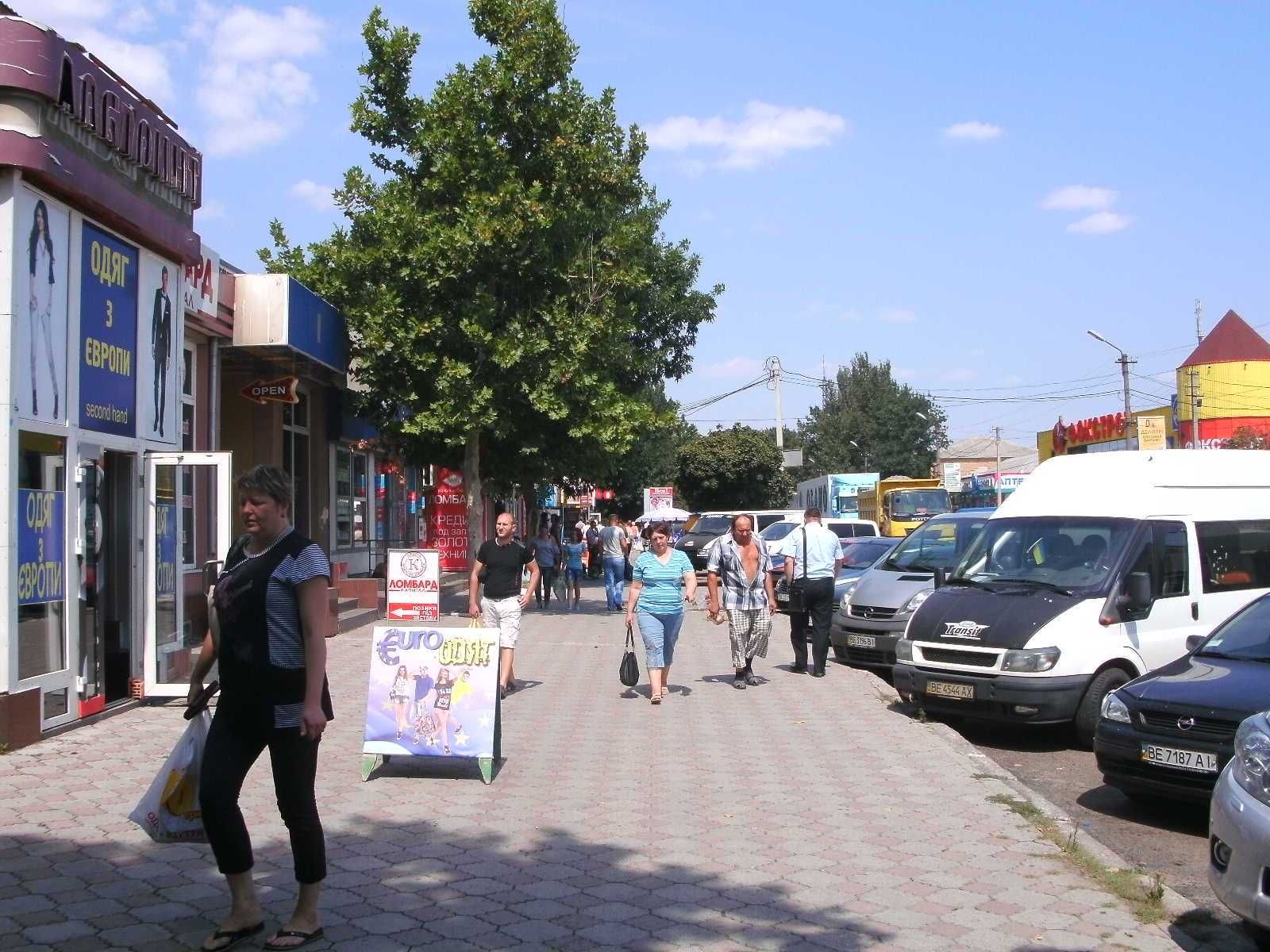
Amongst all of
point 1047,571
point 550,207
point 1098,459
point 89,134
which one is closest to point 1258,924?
point 1047,571

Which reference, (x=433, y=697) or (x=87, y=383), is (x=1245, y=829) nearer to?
(x=433, y=697)

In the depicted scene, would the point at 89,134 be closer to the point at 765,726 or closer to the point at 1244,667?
the point at 765,726

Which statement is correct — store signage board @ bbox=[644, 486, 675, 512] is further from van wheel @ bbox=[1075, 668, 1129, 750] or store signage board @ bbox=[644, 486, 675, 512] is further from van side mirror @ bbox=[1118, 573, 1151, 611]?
van wheel @ bbox=[1075, 668, 1129, 750]

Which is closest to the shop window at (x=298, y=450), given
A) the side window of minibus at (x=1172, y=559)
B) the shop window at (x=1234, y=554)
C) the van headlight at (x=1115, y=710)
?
the side window of minibus at (x=1172, y=559)

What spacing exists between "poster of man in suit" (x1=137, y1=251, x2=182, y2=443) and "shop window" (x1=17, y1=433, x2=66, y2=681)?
1.67 meters

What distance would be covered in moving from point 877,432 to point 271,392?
246ft

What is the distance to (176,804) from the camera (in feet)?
17.0

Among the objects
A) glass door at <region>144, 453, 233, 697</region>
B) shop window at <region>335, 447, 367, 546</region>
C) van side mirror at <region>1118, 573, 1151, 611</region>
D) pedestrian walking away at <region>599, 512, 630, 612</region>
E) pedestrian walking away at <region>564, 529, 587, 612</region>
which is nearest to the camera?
van side mirror at <region>1118, 573, 1151, 611</region>

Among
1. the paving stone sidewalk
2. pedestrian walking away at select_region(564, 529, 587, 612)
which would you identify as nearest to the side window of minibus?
the paving stone sidewalk

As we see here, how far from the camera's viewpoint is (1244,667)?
24.7 feet

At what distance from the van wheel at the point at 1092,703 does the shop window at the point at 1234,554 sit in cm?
147

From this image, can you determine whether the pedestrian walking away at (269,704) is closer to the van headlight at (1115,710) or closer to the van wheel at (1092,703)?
the van headlight at (1115,710)

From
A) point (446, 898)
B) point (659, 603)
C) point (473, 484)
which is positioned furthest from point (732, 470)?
point (446, 898)

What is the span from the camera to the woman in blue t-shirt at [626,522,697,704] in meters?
11.4
